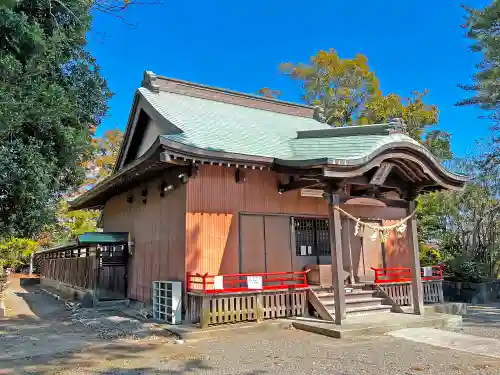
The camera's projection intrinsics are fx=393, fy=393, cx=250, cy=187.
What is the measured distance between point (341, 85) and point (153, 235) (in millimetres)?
21948

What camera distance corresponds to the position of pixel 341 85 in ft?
Answer: 96.7

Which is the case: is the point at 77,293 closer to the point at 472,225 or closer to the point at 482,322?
the point at 482,322

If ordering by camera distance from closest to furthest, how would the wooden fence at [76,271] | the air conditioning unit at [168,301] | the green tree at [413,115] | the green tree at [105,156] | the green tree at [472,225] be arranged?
the air conditioning unit at [168,301] → the wooden fence at [76,271] → the green tree at [472,225] → the green tree at [413,115] → the green tree at [105,156]

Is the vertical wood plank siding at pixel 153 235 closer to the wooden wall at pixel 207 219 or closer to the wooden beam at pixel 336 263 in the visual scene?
the wooden wall at pixel 207 219

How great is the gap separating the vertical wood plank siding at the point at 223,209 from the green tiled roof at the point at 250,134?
84cm

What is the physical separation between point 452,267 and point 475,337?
8888 millimetres

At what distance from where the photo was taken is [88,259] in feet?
49.0

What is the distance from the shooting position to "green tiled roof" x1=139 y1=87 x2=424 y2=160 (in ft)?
32.7

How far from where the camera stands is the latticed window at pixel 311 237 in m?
11.5

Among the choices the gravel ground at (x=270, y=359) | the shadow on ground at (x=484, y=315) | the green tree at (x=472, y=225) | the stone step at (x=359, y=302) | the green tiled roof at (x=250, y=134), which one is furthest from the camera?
the green tree at (x=472, y=225)

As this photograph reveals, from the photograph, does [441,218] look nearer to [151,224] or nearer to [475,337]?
[475,337]

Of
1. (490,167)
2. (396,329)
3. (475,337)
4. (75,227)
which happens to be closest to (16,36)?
(396,329)

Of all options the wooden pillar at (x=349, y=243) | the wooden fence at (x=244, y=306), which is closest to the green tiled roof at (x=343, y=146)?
the wooden pillar at (x=349, y=243)

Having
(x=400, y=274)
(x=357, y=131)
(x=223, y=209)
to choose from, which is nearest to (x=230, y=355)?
(x=223, y=209)
